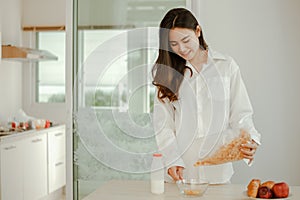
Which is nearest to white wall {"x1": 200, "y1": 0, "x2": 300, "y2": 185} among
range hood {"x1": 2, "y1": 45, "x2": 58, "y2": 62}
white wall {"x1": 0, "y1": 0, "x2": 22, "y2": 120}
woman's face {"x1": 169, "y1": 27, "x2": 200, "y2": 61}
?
woman's face {"x1": 169, "y1": 27, "x2": 200, "y2": 61}

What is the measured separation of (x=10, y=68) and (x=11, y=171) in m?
1.47

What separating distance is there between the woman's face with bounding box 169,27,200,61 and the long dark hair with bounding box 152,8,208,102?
25mm

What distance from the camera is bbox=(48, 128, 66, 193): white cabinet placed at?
4.87 m

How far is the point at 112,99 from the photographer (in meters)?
2.89

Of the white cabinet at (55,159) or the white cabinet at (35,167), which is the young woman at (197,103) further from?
the white cabinet at (55,159)

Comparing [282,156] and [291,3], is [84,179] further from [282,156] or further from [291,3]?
[291,3]

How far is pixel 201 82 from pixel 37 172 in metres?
2.89

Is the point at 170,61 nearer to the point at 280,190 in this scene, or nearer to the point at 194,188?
the point at 194,188

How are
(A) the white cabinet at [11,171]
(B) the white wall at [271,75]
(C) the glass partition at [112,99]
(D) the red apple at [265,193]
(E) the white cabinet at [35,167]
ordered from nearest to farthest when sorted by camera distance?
(D) the red apple at [265,193] → (B) the white wall at [271,75] → (C) the glass partition at [112,99] → (A) the white cabinet at [11,171] → (E) the white cabinet at [35,167]

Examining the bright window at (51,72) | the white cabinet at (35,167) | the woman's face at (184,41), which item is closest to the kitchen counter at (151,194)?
the woman's face at (184,41)

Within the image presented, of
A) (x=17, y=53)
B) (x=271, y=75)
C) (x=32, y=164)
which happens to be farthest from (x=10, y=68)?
(x=271, y=75)

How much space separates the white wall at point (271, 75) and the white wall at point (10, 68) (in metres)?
2.95

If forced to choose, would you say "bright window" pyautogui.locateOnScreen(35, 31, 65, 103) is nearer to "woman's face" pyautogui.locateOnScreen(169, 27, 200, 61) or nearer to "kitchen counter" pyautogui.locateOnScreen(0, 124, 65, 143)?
"kitchen counter" pyautogui.locateOnScreen(0, 124, 65, 143)

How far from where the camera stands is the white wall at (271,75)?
2.81 meters
